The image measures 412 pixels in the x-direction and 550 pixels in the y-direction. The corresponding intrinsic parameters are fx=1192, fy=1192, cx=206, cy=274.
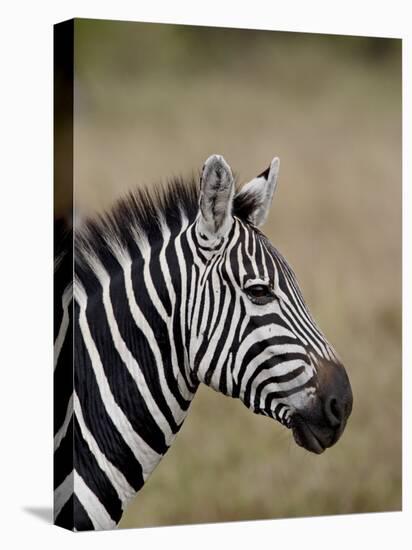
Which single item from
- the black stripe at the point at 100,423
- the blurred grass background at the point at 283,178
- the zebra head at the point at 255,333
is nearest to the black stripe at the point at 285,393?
the zebra head at the point at 255,333

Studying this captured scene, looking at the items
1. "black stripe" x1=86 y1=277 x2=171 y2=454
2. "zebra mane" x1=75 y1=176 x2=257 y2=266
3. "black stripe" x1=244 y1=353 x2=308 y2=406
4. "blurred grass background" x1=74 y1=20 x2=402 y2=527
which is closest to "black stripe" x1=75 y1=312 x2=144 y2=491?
"black stripe" x1=86 y1=277 x2=171 y2=454

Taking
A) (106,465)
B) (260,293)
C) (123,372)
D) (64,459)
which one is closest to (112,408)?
(123,372)

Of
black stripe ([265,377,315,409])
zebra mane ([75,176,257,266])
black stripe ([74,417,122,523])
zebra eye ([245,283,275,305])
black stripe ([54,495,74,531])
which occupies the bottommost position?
black stripe ([54,495,74,531])

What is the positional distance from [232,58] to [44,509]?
343 cm

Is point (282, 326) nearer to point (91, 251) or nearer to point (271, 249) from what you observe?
point (271, 249)

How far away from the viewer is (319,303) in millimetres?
8773

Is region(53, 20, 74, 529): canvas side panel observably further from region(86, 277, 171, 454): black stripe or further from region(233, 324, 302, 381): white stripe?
region(233, 324, 302, 381): white stripe

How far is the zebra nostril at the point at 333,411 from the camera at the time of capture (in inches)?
280

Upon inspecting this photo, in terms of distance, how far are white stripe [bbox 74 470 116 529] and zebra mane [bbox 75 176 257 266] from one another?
1.41 metres

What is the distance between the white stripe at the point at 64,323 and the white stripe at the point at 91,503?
82 cm

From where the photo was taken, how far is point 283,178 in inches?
342

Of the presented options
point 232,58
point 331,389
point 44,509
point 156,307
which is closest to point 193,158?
point 232,58

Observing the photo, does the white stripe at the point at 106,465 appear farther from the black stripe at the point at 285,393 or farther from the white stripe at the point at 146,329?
the black stripe at the point at 285,393

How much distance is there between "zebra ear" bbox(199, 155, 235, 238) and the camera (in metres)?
7.10
